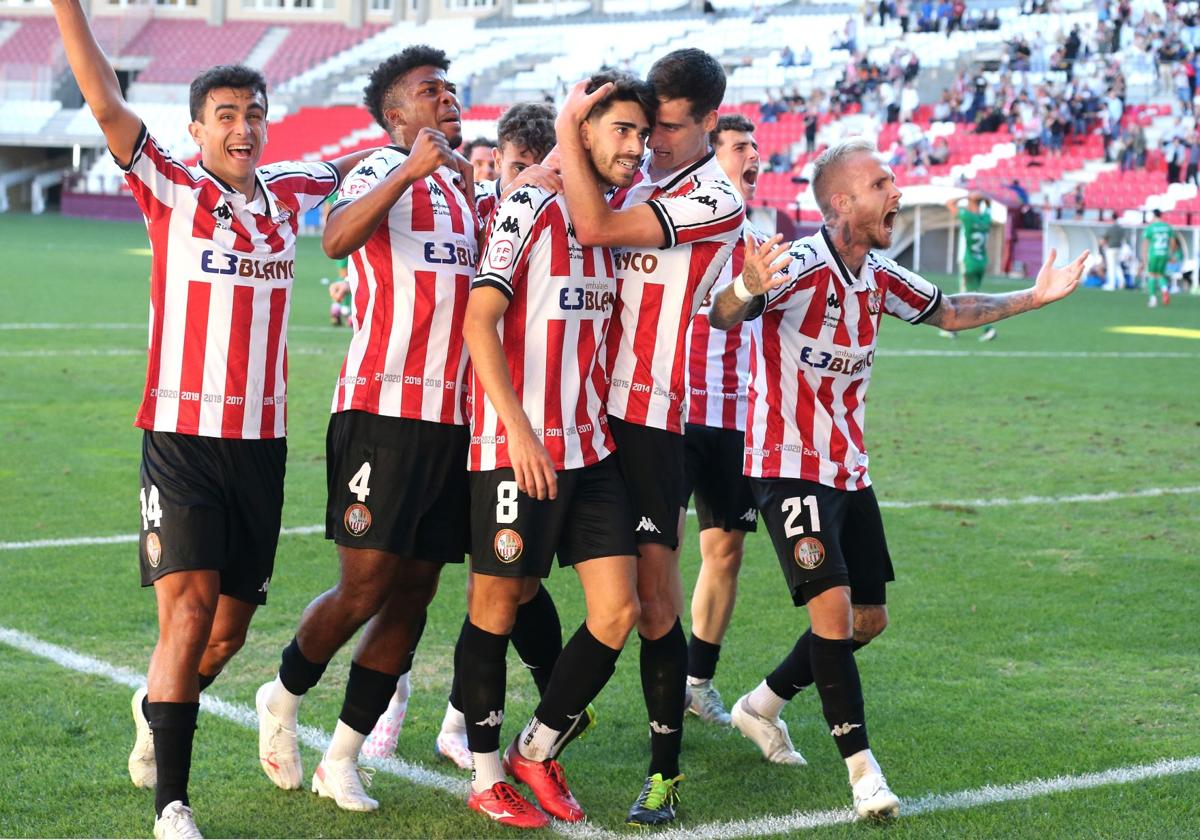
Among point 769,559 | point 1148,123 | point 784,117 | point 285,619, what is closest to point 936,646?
point 769,559

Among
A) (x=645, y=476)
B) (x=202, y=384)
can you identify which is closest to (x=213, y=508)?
(x=202, y=384)

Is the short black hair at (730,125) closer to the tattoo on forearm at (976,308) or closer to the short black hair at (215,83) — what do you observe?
the tattoo on forearm at (976,308)

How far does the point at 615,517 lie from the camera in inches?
181

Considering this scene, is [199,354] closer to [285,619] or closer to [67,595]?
[285,619]

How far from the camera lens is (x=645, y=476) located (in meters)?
4.73

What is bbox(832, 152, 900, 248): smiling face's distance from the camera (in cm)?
503

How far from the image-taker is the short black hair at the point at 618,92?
4.53m

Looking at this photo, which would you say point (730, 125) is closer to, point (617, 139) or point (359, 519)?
point (617, 139)

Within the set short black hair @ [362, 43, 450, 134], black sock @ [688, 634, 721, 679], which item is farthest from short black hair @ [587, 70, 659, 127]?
black sock @ [688, 634, 721, 679]

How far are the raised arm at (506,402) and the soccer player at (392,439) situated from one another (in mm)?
392

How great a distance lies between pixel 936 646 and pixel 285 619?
2.75 m

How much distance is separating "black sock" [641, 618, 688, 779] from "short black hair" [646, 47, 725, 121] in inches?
63.6

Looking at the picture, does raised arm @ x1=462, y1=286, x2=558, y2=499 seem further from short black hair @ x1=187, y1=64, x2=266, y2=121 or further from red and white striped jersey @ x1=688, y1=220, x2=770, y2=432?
red and white striped jersey @ x1=688, y1=220, x2=770, y2=432

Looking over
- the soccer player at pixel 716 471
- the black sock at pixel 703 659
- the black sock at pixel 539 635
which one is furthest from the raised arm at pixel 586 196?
the black sock at pixel 703 659
